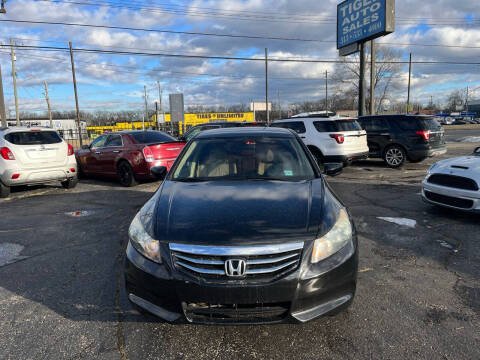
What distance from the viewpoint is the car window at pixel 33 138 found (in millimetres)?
8133

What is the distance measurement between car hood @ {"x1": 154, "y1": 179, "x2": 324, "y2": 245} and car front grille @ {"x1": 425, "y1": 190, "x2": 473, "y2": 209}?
327 cm

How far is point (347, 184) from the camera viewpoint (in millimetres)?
8867

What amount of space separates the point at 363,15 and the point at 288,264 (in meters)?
19.0

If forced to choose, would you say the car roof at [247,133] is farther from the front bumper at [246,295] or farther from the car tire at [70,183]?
the car tire at [70,183]

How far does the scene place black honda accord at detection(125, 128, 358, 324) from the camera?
7.24ft

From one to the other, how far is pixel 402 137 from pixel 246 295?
1066cm

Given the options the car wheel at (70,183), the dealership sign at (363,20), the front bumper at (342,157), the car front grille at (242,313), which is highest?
the dealership sign at (363,20)

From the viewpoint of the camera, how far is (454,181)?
5.36 m

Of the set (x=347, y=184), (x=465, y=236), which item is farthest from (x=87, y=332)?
(x=347, y=184)

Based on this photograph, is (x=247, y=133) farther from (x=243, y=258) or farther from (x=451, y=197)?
(x=451, y=197)

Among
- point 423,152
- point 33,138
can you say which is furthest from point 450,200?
point 33,138

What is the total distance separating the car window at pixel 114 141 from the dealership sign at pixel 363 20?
45.4 ft

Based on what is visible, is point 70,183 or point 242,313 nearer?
point 242,313

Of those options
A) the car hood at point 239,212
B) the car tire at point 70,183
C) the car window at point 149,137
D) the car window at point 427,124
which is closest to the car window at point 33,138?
the car tire at point 70,183
